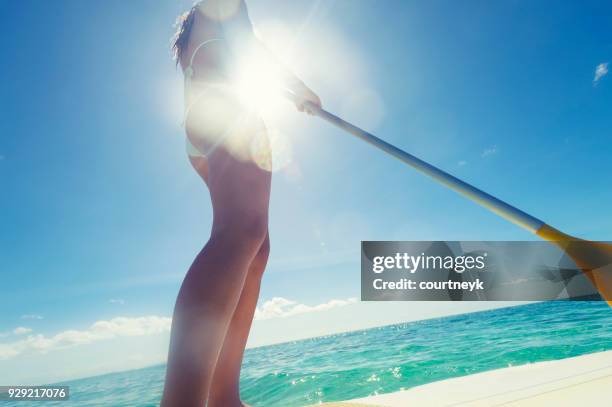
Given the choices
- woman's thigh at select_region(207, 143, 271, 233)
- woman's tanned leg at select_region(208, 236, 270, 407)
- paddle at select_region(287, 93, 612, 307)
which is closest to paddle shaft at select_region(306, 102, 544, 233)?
paddle at select_region(287, 93, 612, 307)

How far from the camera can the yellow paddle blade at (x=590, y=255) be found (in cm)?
107

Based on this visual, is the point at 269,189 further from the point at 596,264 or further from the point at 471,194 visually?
the point at 596,264

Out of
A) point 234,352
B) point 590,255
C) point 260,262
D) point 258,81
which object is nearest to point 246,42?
point 258,81

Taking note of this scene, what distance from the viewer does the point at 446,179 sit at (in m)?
1.13

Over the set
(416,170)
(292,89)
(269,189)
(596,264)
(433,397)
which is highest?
(292,89)

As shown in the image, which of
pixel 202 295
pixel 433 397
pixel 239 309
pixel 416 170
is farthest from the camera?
pixel 433 397

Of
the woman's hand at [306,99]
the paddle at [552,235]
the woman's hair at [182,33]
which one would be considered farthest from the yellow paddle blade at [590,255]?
the woman's hair at [182,33]

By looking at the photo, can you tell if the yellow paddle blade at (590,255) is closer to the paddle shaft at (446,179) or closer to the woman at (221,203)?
the paddle shaft at (446,179)

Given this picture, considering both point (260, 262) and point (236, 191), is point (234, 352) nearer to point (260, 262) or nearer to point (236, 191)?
point (260, 262)

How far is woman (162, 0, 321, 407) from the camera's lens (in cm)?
67

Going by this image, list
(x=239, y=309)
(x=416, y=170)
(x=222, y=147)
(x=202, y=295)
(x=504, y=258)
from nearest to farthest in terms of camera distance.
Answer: (x=202, y=295), (x=222, y=147), (x=239, y=309), (x=416, y=170), (x=504, y=258)

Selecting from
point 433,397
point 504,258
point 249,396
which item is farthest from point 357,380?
point 504,258

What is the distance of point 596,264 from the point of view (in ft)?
3.58

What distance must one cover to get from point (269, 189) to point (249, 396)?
11393 millimetres
